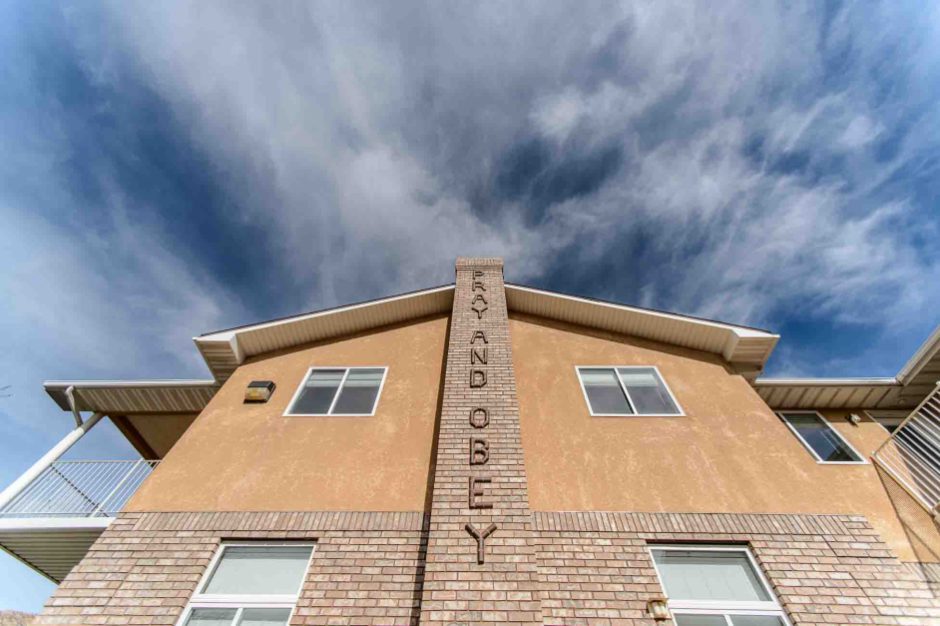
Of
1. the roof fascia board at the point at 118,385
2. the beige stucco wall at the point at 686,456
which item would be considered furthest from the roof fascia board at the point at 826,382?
the roof fascia board at the point at 118,385

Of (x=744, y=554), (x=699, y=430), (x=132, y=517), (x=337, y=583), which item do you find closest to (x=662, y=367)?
(x=699, y=430)

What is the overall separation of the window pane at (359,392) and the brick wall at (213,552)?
6.50 feet

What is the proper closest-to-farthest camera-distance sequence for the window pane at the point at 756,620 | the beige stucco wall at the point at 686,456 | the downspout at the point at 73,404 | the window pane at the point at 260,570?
the window pane at the point at 756,620
the window pane at the point at 260,570
the beige stucco wall at the point at 686,456
the downspout at the point at 73,404

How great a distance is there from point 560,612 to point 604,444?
249cm

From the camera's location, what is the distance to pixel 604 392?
24.4 feet

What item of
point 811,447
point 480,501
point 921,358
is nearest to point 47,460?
point 480,501

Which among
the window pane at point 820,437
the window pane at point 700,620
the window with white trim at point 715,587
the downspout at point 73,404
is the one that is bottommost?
the window pane at point 700,620

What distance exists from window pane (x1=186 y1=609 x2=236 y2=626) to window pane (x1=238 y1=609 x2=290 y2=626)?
0.15m

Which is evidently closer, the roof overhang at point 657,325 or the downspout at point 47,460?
the downspout at point 47,460

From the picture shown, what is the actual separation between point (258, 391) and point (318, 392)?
3.31ft

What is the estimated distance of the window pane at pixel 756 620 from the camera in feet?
14.9

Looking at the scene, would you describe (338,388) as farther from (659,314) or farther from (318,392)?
(659,314)

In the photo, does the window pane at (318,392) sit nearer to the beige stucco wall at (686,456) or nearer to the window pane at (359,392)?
the window pane at (359,392)

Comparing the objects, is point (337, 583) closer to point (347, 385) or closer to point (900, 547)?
point (347, 385)
